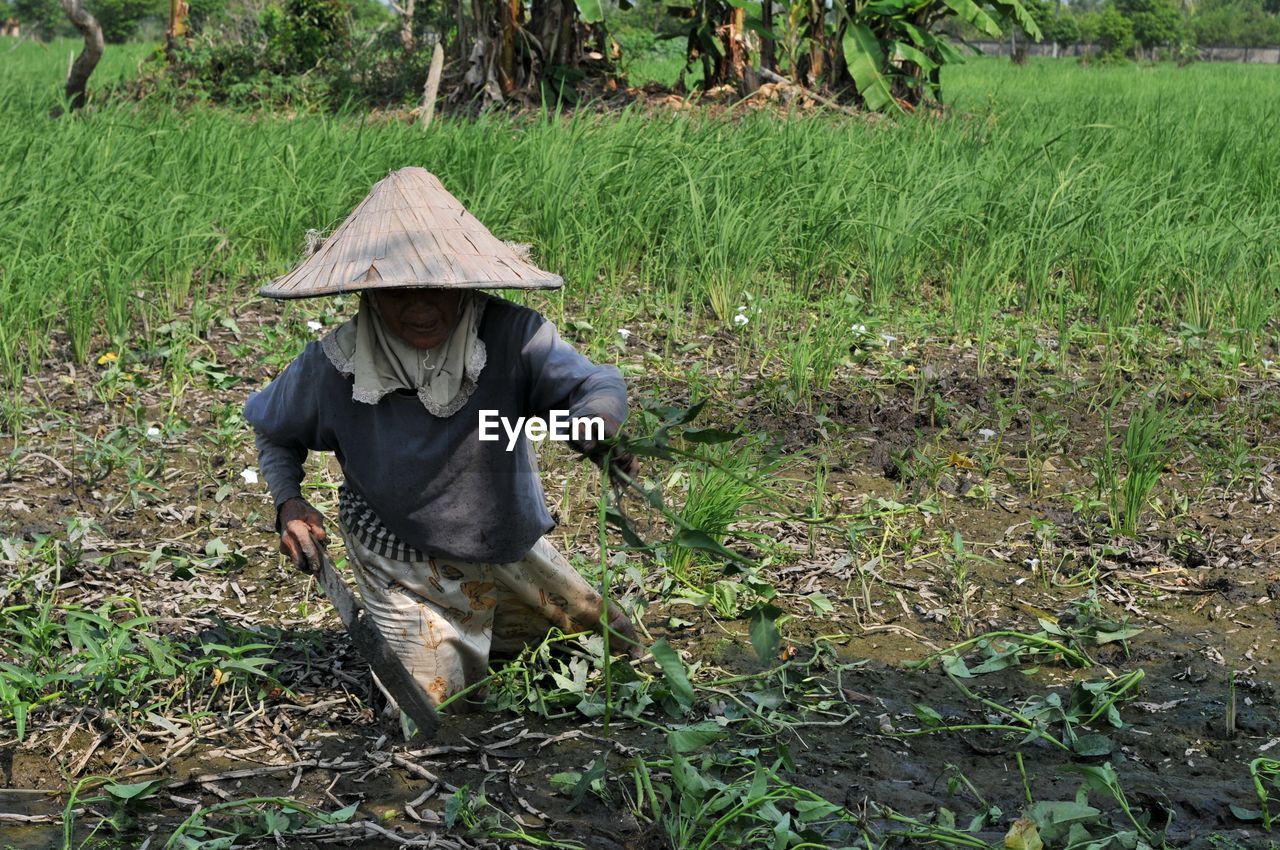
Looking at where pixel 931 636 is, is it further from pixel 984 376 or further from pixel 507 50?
pixel 507 50

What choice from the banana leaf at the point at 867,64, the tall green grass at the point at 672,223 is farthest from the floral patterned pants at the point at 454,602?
the banana leaf at the point at 867,64

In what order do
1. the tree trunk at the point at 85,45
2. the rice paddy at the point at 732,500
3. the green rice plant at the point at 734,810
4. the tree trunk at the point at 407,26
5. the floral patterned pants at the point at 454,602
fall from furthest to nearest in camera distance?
the tree trunk at the point at 407,26 → the tree trunk at the point at 85,45 → the floral patterned pants at the point at 454,602 → the rice paddy at the point at 732,500 → the green rice plant at the point at 734,810

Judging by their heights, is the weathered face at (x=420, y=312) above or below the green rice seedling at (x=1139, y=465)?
above

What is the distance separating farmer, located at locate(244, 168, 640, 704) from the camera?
2258 millimetres

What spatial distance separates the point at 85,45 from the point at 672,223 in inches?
169

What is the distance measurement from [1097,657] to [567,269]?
2573mm

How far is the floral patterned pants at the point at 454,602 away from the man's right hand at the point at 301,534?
0.18 meters

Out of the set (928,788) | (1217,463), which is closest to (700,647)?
(928,788)

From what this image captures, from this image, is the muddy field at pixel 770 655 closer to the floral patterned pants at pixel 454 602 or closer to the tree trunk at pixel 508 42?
the floral patterned pants at pixel 454 602

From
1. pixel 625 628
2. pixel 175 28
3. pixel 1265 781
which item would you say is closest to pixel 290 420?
pixel 625 628

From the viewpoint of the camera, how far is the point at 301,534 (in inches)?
92.7

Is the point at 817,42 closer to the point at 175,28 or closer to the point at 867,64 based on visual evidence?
the point at 867,64

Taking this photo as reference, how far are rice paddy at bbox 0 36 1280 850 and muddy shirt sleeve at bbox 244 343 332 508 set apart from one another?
1.10 feet

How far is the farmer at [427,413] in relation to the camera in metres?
2.26
